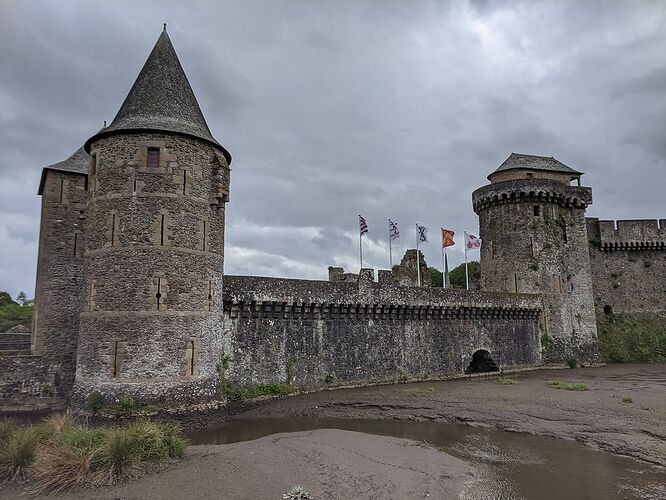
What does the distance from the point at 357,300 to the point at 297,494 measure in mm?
12946

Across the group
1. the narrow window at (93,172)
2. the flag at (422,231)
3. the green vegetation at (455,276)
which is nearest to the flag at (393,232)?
the flag at (422,231)

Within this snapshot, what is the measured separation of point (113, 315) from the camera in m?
14.9

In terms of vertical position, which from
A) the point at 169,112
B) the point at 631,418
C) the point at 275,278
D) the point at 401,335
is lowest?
the point at 631,418

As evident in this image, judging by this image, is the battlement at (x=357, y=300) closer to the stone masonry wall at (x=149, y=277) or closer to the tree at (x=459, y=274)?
the stone masonry wall at (x=149, y=277)

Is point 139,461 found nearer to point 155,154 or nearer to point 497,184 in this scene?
point 155,154

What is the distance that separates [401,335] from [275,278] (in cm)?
745

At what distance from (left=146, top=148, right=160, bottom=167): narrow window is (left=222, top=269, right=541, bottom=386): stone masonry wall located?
5044 mm

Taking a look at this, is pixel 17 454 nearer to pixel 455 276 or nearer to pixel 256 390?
pixel 256 390

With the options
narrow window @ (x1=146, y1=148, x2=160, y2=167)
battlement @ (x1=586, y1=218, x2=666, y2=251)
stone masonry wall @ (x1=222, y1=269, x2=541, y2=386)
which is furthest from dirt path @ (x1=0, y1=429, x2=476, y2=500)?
battlement @ (x1=586, y1=218, x2=666, y2=251)

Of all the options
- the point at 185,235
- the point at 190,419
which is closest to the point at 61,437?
the point at 190,419

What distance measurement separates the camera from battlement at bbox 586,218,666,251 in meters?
35.5

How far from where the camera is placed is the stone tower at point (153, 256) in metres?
14.8

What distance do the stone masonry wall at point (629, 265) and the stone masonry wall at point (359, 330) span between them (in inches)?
444

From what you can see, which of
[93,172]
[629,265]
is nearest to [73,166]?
[93,172]
